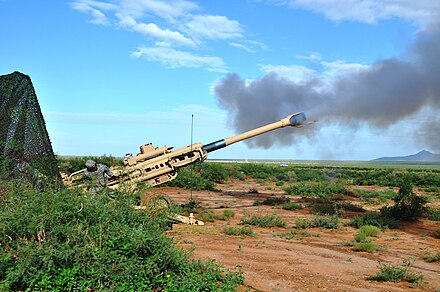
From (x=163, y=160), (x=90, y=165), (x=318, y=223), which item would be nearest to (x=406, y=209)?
(x=318, y=223)

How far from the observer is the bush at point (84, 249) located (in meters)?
5.91

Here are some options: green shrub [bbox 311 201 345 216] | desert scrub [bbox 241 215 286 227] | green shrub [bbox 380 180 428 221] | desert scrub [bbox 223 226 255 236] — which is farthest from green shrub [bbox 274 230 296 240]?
green shrub [bbox 380 180 428 221]

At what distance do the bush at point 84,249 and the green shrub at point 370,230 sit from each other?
28.8 feet

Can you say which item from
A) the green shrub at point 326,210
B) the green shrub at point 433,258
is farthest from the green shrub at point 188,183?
the green shrub at point 433,258

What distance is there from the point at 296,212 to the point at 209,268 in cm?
1330

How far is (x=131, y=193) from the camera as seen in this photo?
754 cm

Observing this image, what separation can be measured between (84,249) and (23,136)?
3.66 m

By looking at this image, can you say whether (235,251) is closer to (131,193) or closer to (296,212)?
(131,193)

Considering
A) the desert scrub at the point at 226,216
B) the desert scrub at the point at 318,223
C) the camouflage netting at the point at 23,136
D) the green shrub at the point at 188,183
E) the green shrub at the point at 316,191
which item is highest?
the camouflage netting at the point at 23,136

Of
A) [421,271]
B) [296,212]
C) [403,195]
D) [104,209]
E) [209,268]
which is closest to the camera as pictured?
[104,209]

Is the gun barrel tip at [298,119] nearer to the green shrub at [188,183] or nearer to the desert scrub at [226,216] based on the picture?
the desert scrub at [226,216]

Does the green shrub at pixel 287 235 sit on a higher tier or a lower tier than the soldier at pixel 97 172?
lower

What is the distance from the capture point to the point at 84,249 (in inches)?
238

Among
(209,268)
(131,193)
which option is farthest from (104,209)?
(209,268)
